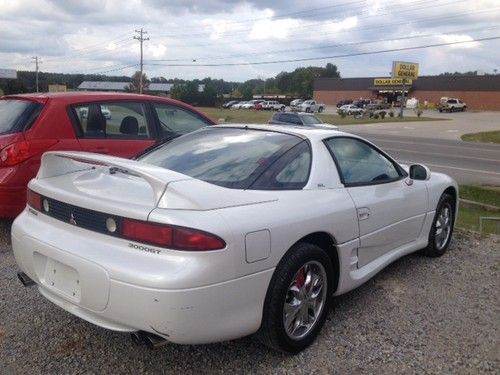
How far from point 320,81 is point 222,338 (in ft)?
345

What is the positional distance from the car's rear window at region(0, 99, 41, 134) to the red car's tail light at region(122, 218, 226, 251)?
3.26m

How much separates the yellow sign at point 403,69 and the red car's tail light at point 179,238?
68210 mm

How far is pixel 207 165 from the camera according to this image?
3.54 metres

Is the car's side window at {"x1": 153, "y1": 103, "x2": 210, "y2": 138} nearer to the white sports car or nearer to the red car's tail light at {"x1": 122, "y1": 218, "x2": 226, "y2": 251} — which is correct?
the white sports car

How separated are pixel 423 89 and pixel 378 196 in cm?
8980

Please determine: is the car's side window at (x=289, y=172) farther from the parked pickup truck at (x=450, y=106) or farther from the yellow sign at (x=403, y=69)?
the parked pickup truck at (x=450, y=106)

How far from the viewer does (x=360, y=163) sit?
4215 mm

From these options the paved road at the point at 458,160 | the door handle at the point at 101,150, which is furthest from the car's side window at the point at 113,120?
the paved road at the point at 458,160

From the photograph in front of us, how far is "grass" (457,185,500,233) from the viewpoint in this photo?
8391 millimetres

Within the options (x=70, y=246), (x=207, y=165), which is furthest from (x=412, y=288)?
(x=70, y=246)

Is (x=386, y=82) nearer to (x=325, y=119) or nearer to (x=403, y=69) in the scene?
(x=403, y=69)

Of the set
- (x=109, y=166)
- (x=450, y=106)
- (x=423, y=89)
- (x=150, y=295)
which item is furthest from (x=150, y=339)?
(x=423, y=89)

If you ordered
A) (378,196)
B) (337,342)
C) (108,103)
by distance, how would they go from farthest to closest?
(108,103) < (378,196) < (337,342)

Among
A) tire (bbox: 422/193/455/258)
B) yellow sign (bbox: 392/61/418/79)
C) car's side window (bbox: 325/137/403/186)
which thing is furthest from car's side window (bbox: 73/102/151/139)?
yellow sign (bbox: 392/61/418/79)
